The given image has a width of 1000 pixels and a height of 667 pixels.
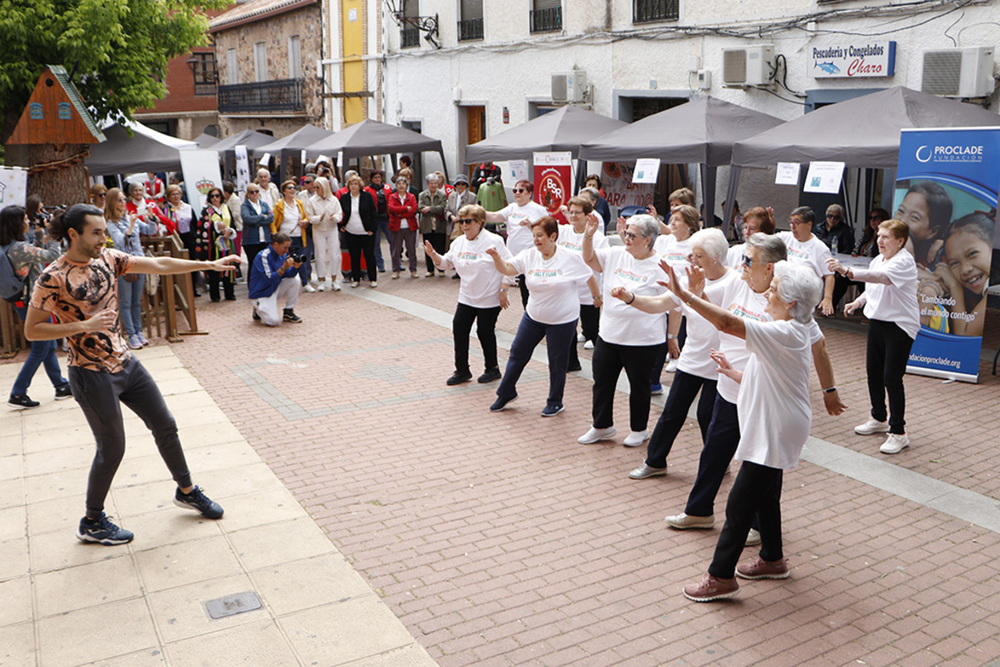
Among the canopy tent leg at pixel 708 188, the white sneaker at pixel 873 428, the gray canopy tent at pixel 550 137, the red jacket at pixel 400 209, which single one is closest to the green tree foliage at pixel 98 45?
the red jacket at pixel 400 209

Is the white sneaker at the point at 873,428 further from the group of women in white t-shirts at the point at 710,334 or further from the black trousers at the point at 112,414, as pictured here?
the black trousers at the point at 112,414

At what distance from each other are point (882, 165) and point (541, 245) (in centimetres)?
459

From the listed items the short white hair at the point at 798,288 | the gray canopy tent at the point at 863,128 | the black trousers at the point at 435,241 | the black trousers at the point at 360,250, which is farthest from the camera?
the black trousers at the point at 435,241

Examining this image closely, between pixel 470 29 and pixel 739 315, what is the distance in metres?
18.3

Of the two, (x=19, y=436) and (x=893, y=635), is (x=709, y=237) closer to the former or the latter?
(x=893, y=635)

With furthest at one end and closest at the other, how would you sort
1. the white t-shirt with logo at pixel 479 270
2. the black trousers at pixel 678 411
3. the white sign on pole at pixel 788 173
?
the white sign on pole at pixel 788 173
the white t-shirt with logo at pixel 479 270
the black trousers at pixel 678 411

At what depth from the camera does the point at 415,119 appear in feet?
79.5

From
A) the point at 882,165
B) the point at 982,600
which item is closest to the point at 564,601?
the point at 982,600

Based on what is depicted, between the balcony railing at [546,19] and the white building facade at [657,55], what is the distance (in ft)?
0.09

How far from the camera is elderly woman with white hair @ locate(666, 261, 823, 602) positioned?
4.27 meters

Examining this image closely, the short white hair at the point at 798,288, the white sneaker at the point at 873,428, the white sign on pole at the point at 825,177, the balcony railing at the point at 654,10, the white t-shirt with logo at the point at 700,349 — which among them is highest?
the balcony railing at the point at 654,10

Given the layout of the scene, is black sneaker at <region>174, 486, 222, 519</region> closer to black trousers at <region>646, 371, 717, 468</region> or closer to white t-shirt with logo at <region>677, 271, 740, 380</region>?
black trousers at <region>646, 371, 717, 468</region>

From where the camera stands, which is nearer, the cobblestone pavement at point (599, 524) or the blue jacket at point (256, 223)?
the cobblestone pavement at point (599, 524)

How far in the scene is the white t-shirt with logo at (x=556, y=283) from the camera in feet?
25.9
